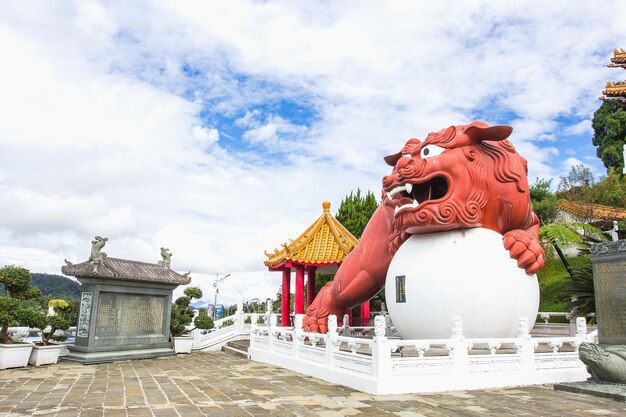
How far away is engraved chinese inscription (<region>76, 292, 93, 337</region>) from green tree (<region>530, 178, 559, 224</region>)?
60.6 feet

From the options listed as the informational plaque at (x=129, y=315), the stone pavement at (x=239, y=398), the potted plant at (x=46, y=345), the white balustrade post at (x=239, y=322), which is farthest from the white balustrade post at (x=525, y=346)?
the white balustrade post at (x=239, y=322)

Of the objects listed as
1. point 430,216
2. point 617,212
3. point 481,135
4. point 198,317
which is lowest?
point 198,317

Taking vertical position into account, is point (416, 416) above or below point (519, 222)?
below

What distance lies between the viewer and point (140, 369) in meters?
11.2

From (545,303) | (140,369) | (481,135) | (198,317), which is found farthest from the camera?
(545,303)

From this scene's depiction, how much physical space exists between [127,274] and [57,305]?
7.60 ft

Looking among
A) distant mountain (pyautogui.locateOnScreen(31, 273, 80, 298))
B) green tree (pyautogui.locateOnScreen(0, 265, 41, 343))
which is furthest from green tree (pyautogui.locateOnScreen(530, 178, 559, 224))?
distant mountain (pyautogui.locateOnScreen(31, 273, 80, 298))

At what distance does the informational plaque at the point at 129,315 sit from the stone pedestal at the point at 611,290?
11.4m

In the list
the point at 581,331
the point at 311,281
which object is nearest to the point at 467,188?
the point at 581,331

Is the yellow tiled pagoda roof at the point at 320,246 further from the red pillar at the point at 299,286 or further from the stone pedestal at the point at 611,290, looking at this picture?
the stone pedestal at the point at 611,290

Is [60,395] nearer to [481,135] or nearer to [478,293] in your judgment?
[478,293]

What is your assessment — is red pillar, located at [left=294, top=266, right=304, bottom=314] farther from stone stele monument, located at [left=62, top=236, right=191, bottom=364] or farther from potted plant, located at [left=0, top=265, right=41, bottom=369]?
potted plant, located at [left=0, top=265, right=41, bottom=369]

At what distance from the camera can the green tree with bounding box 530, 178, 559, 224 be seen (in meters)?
22.1

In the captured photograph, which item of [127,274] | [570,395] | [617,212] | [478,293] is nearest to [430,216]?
[478,293]
